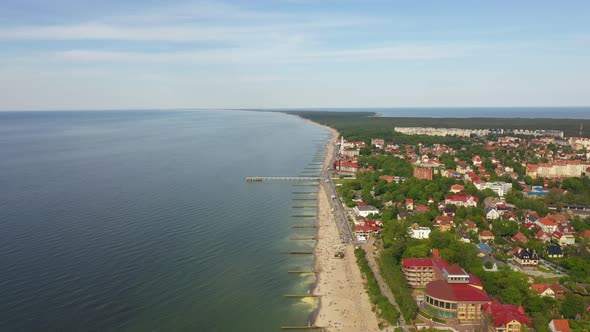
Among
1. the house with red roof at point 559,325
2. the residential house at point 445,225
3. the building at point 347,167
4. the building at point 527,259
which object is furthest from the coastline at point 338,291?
the building at point 347,167

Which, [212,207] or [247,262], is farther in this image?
[212,207]

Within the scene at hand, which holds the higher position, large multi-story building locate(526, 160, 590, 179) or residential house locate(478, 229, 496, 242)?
large multi-story building locate(526, 160, 590, 179)

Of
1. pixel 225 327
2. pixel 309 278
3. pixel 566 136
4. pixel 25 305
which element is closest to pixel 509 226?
pixel 309 278

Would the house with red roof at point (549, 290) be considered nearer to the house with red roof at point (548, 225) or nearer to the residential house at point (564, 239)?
the residential house at point (564, 239)

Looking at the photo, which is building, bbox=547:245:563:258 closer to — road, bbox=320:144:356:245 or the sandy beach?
road, bbox=320:144:356:245

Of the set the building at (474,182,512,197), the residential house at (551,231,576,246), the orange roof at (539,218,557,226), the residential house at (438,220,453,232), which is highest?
the building at (474,182,512,197)

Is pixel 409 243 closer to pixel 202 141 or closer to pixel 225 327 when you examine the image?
pixel 225 327

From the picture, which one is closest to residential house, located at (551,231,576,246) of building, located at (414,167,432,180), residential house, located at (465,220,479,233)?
residential house, located at (465,220,479,233)
